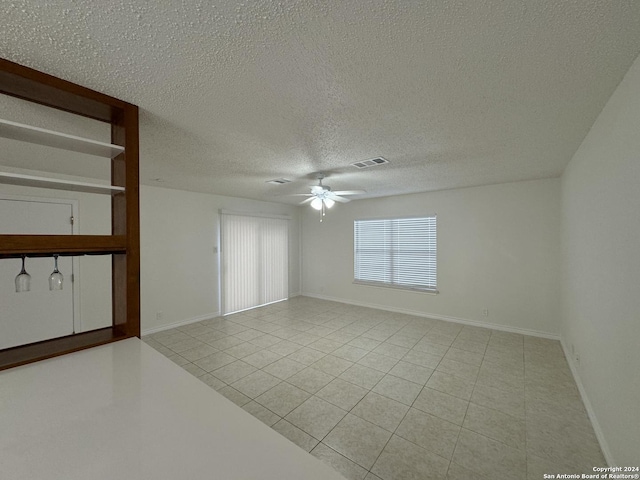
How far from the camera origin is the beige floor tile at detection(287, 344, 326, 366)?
318 cm

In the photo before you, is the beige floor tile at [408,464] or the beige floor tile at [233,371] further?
the beige floor tile at [233,371]

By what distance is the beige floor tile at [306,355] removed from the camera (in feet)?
10.4

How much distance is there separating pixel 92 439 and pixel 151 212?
13.6 feet

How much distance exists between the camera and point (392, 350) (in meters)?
3.48

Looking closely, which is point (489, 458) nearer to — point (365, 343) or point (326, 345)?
point (365, 343)

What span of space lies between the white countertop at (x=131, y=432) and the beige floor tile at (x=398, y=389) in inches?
81.4

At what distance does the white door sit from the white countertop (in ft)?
9.17

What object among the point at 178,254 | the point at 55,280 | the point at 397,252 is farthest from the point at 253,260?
the point at 55,280

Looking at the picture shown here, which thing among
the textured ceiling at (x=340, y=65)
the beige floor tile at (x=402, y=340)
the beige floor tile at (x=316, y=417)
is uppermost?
the textured ceiling at (x=340, y=65)

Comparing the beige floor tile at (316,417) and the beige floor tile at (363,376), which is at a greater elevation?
the beige floor tile at (316,417)

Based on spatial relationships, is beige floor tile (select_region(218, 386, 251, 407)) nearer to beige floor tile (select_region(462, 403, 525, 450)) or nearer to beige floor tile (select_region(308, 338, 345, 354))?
beige floor tile (select_region(308, 338, 345, 354))

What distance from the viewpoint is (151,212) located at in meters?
4.19

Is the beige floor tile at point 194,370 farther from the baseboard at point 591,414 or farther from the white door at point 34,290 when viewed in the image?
the baseboard at point 591,414

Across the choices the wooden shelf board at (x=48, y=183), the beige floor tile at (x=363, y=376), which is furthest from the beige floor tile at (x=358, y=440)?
the wooden shelf board at (x=48, y=183)
